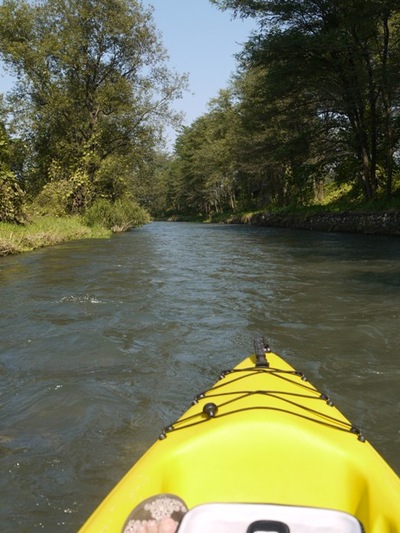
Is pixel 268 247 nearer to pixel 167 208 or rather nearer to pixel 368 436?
pixel 368 436

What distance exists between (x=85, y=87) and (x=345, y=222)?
14742 mm

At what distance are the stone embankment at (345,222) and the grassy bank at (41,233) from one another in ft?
33.3

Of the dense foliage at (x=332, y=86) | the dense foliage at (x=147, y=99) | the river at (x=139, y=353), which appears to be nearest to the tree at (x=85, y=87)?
the dense foliage at (x=147, y=99)

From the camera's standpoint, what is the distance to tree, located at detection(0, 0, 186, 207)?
21703 millimetres

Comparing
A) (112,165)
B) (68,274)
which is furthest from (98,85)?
(68,274)

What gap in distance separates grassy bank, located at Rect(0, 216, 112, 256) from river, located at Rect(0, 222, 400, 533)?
3.24m

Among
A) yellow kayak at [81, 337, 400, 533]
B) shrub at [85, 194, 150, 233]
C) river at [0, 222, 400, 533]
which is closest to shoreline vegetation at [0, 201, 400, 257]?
shrub at [85, 194, 150, 233]

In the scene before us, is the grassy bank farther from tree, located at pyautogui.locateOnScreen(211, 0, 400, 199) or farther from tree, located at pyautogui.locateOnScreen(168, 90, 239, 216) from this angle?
tree, located at pyautogui.locateOnScreen(168, 90, 239, 216)

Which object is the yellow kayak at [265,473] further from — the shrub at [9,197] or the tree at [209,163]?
the tree at [209,163]

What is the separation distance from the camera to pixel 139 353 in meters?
5.06

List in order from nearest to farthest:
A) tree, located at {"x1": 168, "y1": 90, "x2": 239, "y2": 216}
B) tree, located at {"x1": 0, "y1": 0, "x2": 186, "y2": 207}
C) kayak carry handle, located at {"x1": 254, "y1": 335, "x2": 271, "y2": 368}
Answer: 1. kayak carry handle, located at {"x1": 254, "y1": 335, "x2": 271, "y2": 368}
2. tree, located at {"x1": 0, "y1": 0, "x2": 186, "y2": 207}
3. tree, located at {"x1": 168, "y1": 90, "x2": 239, "y2": 216}

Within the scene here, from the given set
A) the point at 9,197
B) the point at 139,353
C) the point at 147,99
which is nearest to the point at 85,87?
the point at 147,99

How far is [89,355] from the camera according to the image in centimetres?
500

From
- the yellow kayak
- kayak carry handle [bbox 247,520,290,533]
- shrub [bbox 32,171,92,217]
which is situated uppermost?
shrub [bbox 32,171,92,217]
